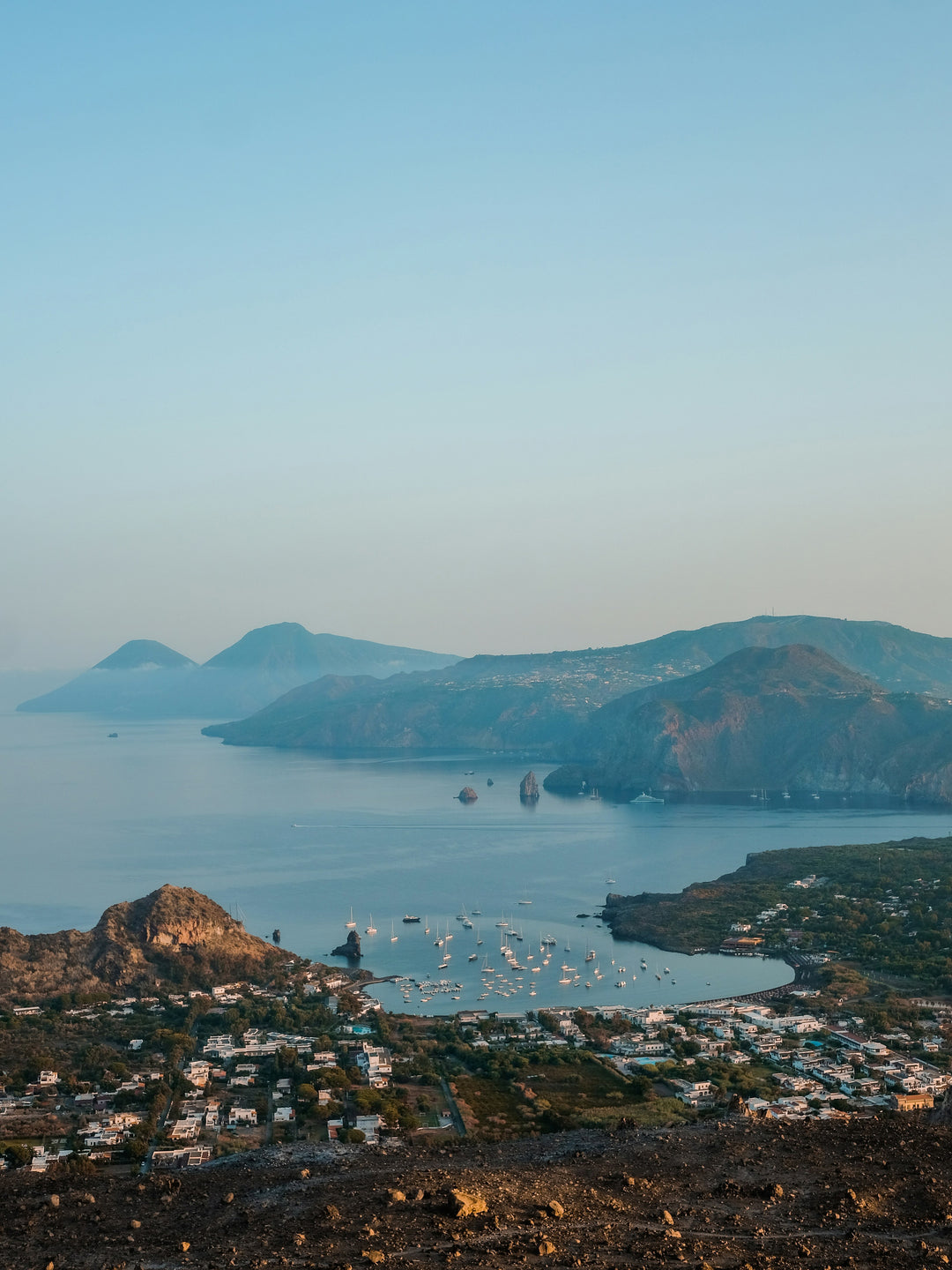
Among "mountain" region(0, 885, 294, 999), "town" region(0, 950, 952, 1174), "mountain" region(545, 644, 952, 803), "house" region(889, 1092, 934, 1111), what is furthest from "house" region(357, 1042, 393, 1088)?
"mountain" region(545, 644, 952, 803)

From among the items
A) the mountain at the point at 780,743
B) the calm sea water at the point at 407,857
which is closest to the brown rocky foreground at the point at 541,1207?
the calm sea water at the point at 407,857

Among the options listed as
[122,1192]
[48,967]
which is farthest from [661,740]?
[122,1192]

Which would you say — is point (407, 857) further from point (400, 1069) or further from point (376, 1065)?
point (400, 1069)

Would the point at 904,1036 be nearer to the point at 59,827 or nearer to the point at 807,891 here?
the point at 807,891

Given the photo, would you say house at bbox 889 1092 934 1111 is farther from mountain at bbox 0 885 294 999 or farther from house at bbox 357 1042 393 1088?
mountain at bbox 0 885 294 999

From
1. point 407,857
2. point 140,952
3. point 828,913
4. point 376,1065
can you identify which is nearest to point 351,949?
point 140,952

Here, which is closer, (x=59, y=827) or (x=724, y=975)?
(x=724, y=975)
